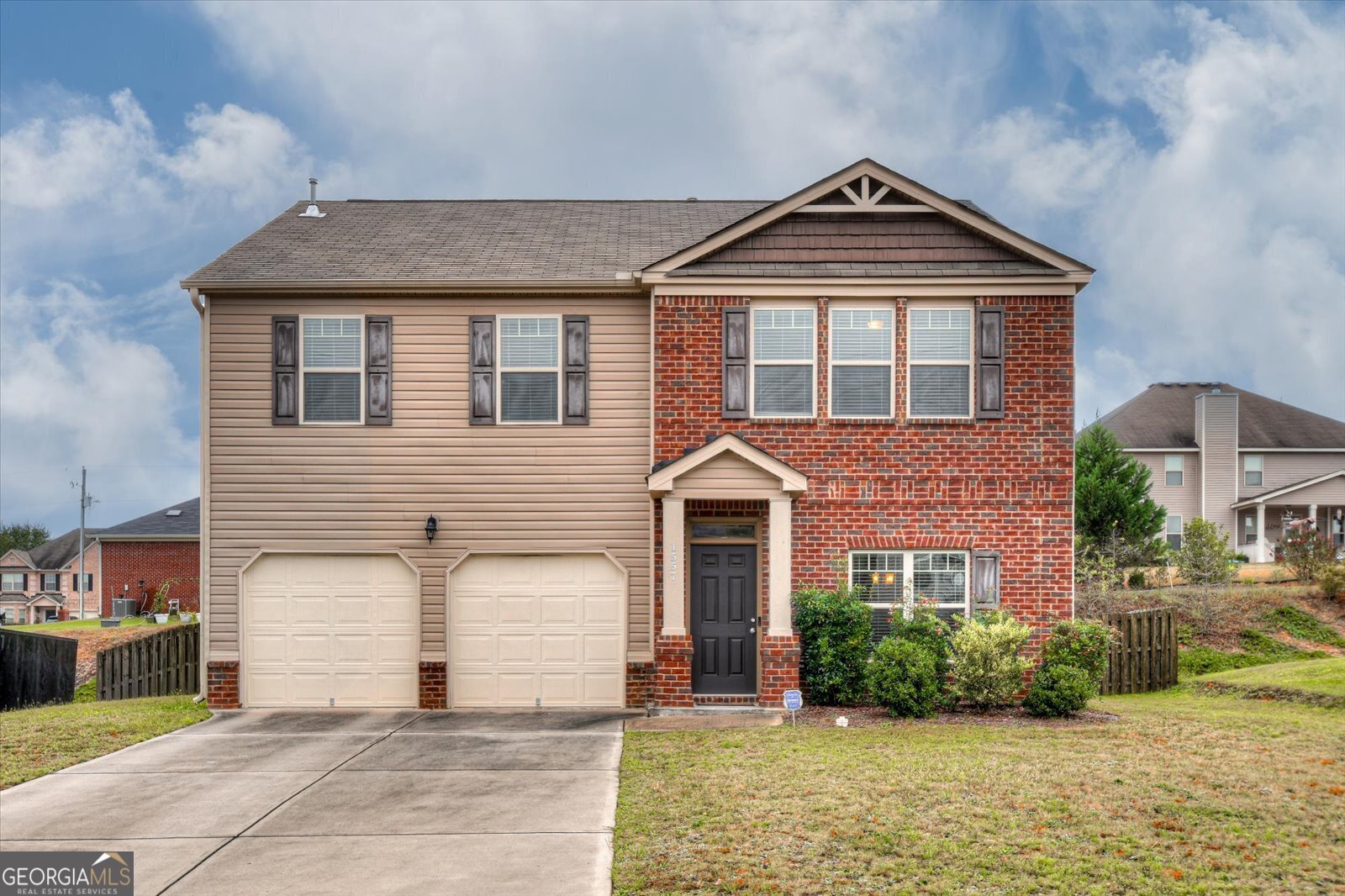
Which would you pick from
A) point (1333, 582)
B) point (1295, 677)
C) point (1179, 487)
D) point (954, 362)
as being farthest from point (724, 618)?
point (1179, 487)

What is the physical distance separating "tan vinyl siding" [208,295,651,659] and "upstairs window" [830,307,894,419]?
266cm

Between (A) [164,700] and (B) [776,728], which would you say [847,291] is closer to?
(B) [776,728]

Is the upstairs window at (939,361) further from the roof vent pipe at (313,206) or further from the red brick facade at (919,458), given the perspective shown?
the roof vent pipe at (313,206)

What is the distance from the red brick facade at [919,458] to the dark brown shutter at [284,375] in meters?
5.18

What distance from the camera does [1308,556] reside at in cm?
2347

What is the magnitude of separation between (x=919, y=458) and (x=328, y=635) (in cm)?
871

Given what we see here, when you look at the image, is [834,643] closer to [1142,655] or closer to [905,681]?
[905,681]

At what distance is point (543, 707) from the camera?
46.4 ft

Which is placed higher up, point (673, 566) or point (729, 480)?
point (729, 480)

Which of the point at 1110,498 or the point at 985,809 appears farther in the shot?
the point at 1110,498

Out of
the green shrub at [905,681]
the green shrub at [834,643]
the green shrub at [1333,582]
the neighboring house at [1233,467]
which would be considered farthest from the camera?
the neighboring house at [1233,467]

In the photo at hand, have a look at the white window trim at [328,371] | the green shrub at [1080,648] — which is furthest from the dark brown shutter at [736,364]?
the white window trim at [328,371]

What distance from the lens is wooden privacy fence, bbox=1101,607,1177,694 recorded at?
15.9m

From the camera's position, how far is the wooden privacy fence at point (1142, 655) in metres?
15.9
